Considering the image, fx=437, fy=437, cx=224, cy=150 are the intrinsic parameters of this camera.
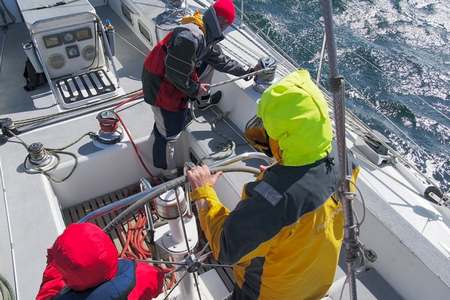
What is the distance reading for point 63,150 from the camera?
3617mm

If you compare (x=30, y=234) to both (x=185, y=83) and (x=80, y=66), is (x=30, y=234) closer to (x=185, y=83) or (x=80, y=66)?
(x=185, y=83)

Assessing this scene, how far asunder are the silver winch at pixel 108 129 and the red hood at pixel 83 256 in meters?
2.16

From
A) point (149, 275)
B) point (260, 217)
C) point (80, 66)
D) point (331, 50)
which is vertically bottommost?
point (80, 66)

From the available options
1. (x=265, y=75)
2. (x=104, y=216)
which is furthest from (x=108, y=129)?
(x=265, y=75)

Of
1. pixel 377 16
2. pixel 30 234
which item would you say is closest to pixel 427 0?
pixel 377 16

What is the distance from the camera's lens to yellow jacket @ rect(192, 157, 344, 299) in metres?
1.54

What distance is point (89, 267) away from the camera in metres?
1.49

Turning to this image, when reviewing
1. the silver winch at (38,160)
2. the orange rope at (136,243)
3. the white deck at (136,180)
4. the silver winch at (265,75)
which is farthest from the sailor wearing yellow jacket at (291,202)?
the silver winch at (38,160)

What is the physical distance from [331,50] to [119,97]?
10.9 feet

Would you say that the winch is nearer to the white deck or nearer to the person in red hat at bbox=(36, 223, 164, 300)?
the person in red hat at bbox=(36, 223, 164, 300)

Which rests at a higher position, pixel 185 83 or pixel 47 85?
pixel 185 83

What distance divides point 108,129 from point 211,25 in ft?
4.20

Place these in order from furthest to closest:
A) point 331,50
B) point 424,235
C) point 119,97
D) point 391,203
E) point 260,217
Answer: point 119,97
point 391,203
point 424,235
point 260,217
point 331,50

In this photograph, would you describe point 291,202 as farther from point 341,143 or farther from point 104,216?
point 104,216
